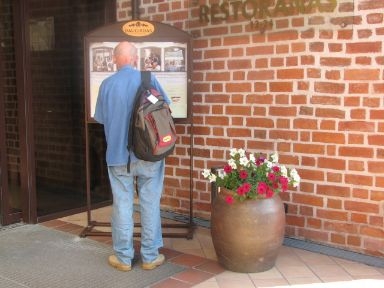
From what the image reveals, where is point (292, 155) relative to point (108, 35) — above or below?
below

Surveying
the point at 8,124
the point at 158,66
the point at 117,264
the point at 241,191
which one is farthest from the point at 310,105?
the point at 8,124

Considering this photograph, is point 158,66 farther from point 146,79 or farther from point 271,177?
point 271,177

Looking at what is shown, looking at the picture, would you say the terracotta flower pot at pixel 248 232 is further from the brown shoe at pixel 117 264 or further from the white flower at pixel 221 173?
the brown shoe at pixel 117 264

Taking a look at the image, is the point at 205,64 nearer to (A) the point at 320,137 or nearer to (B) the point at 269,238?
(A) the point at 320,137

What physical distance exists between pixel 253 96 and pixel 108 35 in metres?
1.35

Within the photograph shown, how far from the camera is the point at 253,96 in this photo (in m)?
4.43

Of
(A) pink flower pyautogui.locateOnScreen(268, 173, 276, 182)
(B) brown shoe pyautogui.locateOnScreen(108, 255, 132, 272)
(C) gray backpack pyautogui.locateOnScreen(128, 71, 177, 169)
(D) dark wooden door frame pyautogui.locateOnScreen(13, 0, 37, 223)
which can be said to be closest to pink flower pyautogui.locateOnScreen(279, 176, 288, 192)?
(A) pink flower pyautogui.locateOnScreen(268, 173, 276, 182)

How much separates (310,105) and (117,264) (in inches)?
77.2

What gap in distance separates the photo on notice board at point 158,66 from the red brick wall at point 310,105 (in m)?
0.36

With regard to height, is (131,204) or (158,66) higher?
(158,66)

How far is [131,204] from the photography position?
149 inches

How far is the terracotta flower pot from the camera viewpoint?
3.58 metres

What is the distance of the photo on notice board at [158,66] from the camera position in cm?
441

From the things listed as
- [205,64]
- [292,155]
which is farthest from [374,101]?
[205,64]
